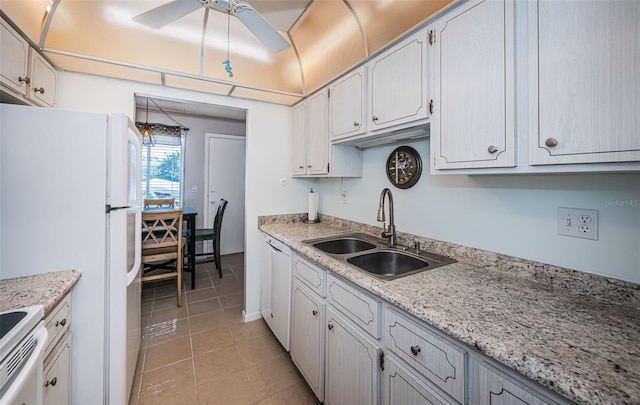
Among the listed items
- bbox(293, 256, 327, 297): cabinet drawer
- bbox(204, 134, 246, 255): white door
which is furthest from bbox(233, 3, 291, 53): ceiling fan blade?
bbox(204, 134, 246, 255): white door

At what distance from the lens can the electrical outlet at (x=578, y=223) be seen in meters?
0.95

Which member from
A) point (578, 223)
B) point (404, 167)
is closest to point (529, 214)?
point (578, 223)

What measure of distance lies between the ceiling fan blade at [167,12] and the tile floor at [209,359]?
2.21m

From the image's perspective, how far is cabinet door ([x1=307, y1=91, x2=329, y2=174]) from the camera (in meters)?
2.08

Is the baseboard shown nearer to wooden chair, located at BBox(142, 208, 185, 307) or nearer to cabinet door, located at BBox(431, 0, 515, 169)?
wooden chair, located at BBox(142, 208, 185, 307)

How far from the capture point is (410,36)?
132cm

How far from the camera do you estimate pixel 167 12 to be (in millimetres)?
1280

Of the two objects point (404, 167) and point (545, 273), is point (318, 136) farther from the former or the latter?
point (545, 273)

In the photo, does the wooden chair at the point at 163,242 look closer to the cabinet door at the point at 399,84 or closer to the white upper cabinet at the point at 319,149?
the white upper cabinet at the point at 319,149

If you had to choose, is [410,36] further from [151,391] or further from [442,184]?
[151,391]

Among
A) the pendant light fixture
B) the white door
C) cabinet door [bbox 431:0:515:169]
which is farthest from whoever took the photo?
the white door

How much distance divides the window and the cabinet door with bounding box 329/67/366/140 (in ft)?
10.5

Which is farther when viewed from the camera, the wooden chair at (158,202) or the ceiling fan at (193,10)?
the wooden chair at (158,202)

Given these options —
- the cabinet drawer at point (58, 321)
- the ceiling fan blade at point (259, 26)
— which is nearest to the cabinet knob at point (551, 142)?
the ceiling fan blade at point (259, 26)
